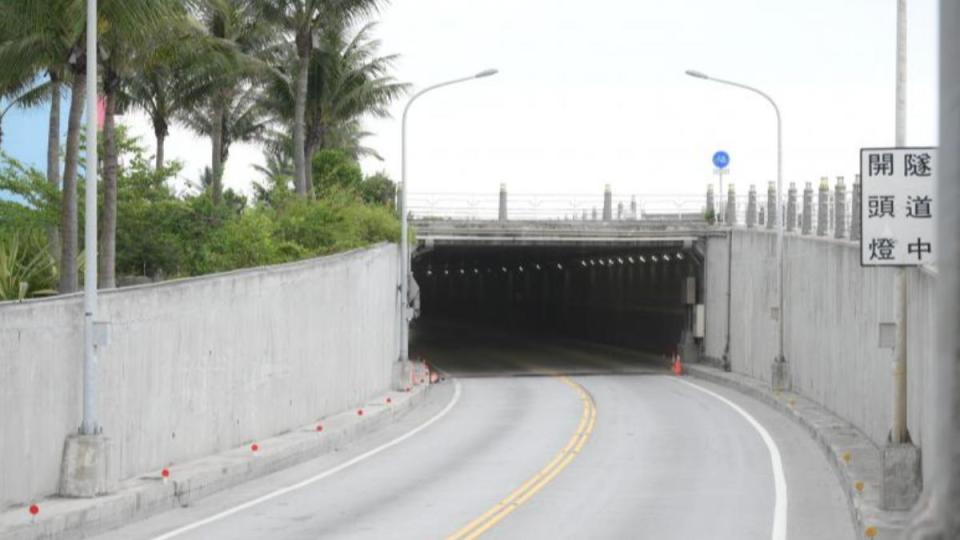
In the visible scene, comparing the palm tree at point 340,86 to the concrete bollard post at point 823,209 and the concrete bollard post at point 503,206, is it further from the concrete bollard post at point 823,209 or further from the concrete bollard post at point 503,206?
the concrete bollard post at point 823,209

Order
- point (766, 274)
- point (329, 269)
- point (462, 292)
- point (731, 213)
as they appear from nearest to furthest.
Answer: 1. point (329, 269)
2. point (766, 274)
3. point (731, 213)
4. point (462, 292)

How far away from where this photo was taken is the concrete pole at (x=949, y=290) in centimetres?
143

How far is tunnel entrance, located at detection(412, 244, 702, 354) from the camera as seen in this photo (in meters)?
53.8

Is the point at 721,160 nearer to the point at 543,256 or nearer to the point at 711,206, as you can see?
the point at 711,206

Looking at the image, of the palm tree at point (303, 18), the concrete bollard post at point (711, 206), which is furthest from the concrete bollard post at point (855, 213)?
the palm tree at point (303, 18)

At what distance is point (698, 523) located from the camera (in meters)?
17.6

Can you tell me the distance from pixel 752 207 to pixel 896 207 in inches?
1108

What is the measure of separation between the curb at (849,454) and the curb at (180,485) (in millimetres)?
9097

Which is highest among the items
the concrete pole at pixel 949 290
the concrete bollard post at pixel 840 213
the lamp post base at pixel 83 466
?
the concrete bollard post at pixel 840 213

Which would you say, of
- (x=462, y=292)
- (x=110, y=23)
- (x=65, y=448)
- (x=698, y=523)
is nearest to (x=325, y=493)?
(x=65, y=448)

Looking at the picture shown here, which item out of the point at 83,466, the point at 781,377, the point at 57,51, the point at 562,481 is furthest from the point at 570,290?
the point at 83,466

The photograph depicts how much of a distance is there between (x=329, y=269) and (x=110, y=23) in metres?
7.74

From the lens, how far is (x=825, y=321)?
31594mm

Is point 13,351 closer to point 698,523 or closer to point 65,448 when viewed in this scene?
point 65,448
